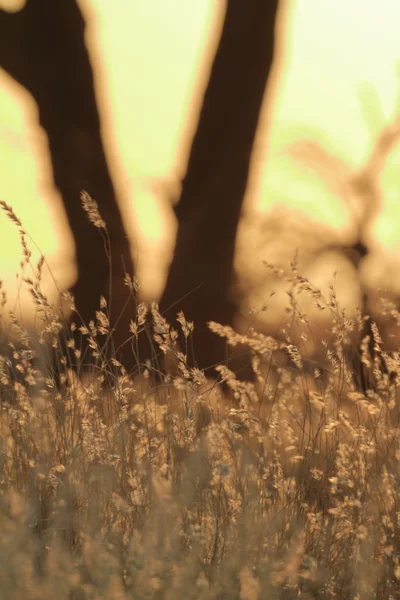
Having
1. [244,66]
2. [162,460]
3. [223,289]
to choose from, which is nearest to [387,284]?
[223,289]

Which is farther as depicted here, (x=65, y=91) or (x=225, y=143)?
(x=65, y=91)

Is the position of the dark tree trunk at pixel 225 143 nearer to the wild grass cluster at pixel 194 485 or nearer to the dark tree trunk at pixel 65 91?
the dark tree trunk at pixel 65 91

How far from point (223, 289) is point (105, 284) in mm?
631

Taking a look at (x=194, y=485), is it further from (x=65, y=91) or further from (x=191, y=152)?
(x=65, y=91)

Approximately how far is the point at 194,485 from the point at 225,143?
309 centimetres

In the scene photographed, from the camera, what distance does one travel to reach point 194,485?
7.54 ft

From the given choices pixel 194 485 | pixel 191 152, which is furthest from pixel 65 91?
pixel 194 485

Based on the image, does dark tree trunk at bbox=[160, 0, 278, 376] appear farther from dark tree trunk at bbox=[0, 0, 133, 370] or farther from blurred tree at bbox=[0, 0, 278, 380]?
dark tree trunk at bbox=[0, 0, 133, 370]

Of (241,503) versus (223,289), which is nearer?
(241,503)

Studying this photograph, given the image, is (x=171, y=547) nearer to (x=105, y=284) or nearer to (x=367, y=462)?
(x=367, y=462)

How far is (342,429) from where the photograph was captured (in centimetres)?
280

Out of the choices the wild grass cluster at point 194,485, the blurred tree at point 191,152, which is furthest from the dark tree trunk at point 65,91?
the wild grass cluster at point 194,485

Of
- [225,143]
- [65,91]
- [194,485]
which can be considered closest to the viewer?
[194,485]

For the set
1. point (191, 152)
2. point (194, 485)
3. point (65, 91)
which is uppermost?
point (65, 91)
